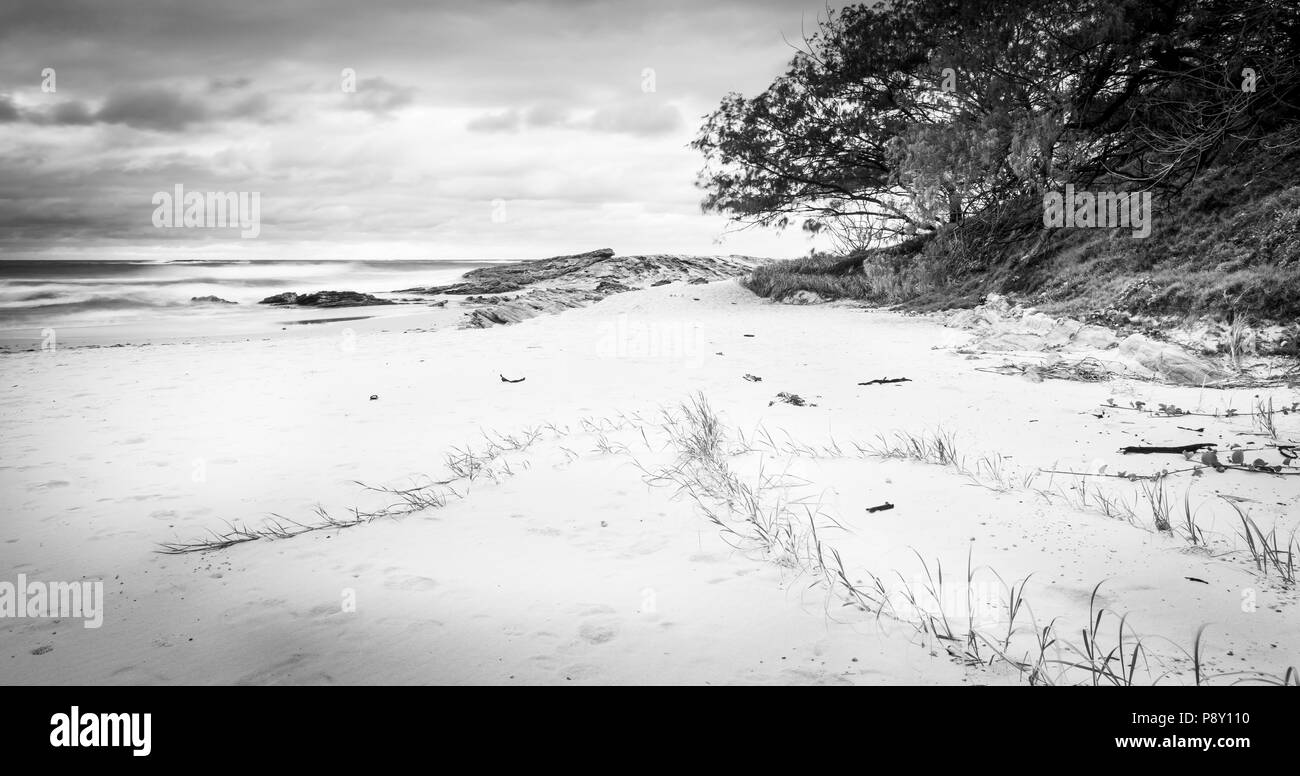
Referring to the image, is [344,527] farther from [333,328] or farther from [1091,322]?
[333,328]

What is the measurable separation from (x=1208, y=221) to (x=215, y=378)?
38.9 feet

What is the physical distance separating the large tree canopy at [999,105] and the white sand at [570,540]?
5.48 meters

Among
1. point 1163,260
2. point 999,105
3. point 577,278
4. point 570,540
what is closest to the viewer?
point 570,540

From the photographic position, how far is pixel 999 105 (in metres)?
10.2

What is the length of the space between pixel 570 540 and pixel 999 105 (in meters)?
10.3

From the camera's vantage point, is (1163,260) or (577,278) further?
(577,278)

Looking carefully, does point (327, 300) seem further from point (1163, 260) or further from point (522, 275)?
point (1163, 260)

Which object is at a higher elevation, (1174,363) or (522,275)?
(522,275)

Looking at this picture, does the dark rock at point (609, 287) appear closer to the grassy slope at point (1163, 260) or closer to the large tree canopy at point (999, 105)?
the large tree canopy at point (999, 105)

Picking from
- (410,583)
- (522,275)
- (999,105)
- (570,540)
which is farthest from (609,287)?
(410,583)

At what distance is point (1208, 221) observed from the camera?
8.25 m

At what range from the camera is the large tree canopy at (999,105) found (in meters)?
8.20

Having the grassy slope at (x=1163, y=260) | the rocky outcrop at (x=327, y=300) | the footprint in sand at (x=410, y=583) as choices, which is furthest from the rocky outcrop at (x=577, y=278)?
the footprint in sand at (x=410, y=583)
